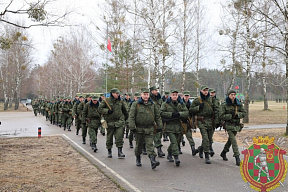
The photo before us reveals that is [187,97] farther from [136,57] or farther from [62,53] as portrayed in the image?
[62,53]

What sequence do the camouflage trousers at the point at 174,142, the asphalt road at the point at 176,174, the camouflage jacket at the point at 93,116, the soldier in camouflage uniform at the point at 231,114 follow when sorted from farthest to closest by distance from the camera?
the camouflage jacket at the point at 93,116 → the soldier in camouflage uniform at the point at 231,114 → the camouflage trousers at the point at 174,142 → the asphalt road at the point at 176,174

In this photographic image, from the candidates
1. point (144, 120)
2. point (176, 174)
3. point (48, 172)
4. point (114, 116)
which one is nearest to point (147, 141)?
point (144, 120)

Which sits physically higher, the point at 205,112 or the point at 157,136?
the point at 205,112

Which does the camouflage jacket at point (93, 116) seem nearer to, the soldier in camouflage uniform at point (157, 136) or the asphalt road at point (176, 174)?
the asphalt road at point (176, 174)

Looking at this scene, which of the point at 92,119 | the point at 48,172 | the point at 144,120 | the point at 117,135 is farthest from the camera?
the point at 92,119

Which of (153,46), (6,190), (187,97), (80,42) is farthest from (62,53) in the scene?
(6,190)

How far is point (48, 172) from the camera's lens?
22.7 feet

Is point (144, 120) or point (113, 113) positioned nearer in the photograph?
point (144, 120)


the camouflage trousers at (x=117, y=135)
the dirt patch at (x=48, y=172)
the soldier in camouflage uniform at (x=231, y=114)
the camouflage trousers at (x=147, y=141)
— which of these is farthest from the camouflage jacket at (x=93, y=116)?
the soldier in camouflage uniform at (x=231, y=114)

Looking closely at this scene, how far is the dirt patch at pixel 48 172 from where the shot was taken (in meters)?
5.75

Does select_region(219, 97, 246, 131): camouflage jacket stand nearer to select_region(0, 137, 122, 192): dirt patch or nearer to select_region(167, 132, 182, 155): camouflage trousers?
select_region(167, 132, 182, 155): camouflage trousers

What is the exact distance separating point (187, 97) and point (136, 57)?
20.5m

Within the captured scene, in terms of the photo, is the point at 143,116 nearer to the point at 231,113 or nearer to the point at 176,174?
the point at 176,174

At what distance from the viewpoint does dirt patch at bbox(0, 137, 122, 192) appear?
575 centimetres
